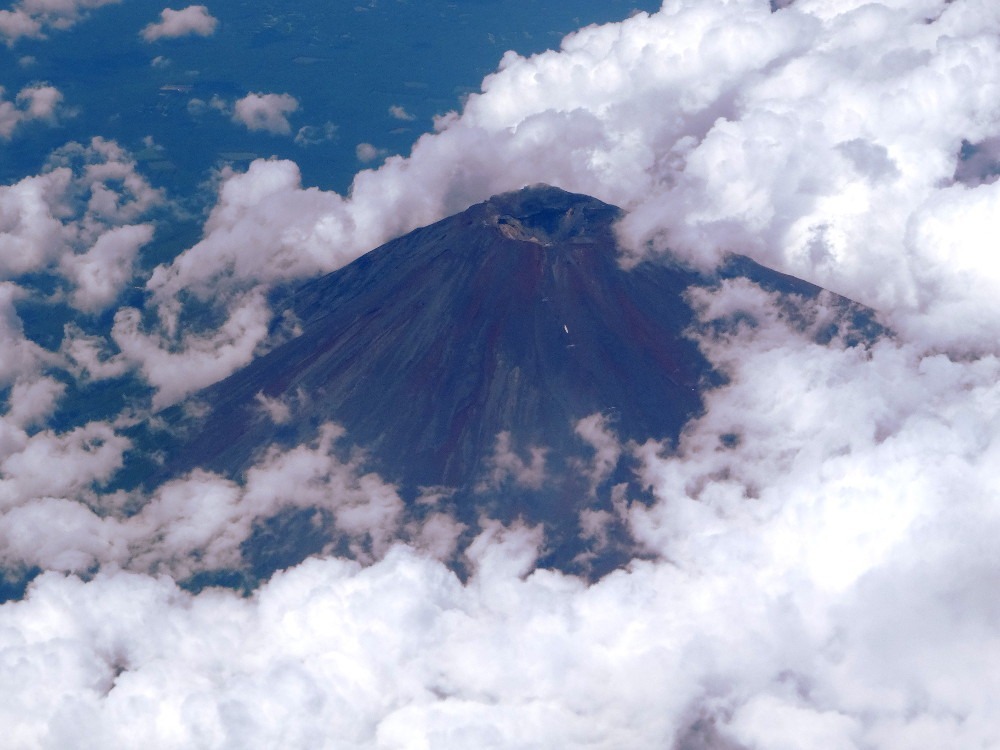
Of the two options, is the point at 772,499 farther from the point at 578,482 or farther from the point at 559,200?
the point at 559,200

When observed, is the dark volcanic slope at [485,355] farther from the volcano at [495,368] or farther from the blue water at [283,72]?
the blue water at [283,72]

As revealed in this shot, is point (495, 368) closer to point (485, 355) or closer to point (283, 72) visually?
point (485, 355)

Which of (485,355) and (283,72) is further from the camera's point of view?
(283,72)

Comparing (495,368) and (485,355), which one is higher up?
(485,355)

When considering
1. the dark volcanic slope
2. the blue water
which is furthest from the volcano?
the blue water

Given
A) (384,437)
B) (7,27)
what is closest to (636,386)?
(384,437)

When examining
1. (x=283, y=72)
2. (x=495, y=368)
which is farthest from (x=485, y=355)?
(x=283, y=72)

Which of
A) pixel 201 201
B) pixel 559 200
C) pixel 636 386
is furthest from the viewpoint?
pixel 201 201

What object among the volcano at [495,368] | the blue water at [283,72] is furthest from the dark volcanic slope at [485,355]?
the blue water at [283,72]
